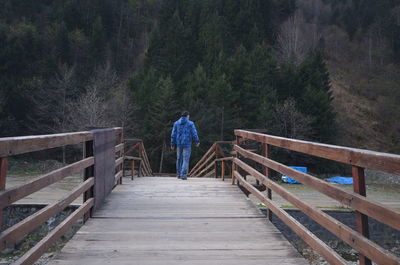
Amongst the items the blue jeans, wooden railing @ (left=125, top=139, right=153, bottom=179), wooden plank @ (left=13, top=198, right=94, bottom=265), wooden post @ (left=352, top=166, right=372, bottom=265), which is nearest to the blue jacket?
the blue jeans

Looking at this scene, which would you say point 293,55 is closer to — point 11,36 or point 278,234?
point 11,36

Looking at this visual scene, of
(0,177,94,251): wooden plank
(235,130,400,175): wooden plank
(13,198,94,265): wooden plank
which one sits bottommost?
(13,198,94,265): wooden plank

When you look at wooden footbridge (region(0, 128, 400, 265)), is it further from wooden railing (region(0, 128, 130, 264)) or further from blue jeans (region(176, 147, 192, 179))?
blue jeans (region(176, 147, 192, 179))

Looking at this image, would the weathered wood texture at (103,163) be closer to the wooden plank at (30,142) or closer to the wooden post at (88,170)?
the wooden post at (88,170)

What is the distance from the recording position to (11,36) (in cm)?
3541

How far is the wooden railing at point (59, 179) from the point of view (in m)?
2.16

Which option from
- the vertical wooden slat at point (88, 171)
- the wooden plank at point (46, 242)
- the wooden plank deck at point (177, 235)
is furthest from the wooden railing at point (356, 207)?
the vertical wooden slat at point (88, 171)

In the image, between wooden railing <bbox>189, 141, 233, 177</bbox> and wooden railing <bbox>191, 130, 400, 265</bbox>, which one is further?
wooden railing <bbox>189, 141, 233, 177</bbox>

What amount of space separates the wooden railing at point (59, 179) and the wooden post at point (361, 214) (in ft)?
6.94

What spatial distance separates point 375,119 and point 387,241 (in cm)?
3245

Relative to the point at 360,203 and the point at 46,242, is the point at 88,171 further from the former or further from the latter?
the point at 360,203

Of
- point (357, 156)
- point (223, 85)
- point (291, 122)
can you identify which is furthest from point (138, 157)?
point (291, 122)

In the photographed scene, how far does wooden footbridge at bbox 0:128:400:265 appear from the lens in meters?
2.19

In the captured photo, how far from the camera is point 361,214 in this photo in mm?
2229
